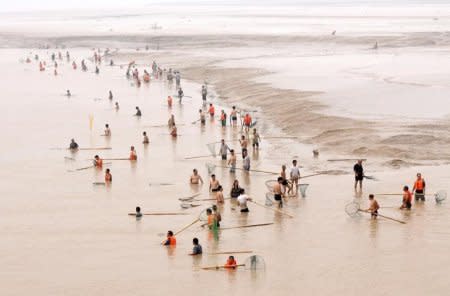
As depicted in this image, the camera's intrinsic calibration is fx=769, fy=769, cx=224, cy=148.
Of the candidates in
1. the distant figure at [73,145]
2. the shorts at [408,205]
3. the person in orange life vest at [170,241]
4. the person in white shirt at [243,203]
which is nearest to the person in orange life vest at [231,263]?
the person in orange life vest at [170,241]

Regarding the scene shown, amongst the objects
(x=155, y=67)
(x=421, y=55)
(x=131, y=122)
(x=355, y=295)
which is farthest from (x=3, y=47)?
(x=355, y=295)

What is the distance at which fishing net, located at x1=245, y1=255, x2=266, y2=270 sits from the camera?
1877 centimetres

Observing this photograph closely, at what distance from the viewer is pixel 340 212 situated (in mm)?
23500

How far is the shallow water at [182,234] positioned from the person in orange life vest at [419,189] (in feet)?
1.04

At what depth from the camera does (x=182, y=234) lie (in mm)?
22000

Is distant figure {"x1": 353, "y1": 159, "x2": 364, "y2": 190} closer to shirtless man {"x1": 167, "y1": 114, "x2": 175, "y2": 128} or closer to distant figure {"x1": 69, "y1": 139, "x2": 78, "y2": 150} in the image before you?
distant figure {"x1": 69, "y1": 139, "x2": 78, "y2": 150}

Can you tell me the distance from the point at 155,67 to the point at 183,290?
48319mm

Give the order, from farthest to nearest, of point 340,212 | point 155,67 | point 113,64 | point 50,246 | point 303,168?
point 113,64
point 155,67
point 303,168
point 340,212
point 50,246

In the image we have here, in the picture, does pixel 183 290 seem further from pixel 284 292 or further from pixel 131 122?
pixel 131 122

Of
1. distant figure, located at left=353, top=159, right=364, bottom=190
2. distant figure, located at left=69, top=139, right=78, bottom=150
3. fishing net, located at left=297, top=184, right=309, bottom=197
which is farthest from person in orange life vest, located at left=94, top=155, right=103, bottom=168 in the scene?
distant figure, located at left=353, top=159, right=364, bottom=190

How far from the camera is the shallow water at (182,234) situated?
18.4 m

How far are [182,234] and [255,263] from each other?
12.2ft

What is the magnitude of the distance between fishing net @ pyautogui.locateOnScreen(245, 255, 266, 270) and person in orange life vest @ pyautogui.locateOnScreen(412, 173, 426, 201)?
7.29 meters

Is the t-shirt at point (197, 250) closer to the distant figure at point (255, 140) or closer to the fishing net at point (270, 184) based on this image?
the fishing net at point (270, 184)
